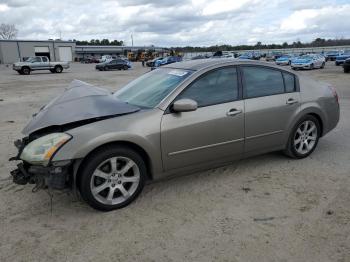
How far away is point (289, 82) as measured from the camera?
509 cm

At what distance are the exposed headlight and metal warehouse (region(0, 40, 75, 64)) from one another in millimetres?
73529

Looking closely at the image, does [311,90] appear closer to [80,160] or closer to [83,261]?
[80,160]

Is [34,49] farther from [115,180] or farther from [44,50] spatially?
[115,180]

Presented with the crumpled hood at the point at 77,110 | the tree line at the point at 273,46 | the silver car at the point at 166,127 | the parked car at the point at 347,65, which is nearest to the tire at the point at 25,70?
the parked car at the point at 347,65

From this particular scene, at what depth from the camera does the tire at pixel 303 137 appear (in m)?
5.13

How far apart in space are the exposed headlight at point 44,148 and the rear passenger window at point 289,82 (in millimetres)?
3133

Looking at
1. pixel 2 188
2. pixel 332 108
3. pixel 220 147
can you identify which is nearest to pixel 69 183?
pixel 2 188

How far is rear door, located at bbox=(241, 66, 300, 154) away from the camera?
461cm

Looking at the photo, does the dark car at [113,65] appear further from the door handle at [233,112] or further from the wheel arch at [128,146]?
the wheel arch at [128,146]

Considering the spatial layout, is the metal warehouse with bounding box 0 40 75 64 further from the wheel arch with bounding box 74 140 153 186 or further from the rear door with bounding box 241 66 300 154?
the wheel arch with bounding box 74 140 153 186

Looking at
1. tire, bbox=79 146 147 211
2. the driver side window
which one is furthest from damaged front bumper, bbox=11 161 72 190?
the driver side window

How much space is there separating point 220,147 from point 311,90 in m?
1.90

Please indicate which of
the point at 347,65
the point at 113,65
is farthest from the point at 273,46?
the point at 347,65

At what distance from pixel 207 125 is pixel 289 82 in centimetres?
167
